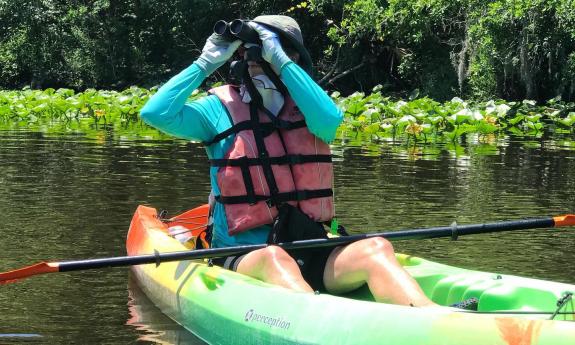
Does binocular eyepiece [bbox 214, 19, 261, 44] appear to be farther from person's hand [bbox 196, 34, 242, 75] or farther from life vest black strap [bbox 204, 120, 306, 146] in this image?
life vest black strap [bbox 204, 120, 306, 146]

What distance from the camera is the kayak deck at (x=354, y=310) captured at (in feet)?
9.36

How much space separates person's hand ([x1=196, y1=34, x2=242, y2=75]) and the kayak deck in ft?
2.86

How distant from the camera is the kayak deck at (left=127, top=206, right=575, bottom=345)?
285 centimetres

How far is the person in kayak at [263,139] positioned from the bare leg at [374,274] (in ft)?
0.07

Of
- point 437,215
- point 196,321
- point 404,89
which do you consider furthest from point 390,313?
point 404,89

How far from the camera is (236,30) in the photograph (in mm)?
3811

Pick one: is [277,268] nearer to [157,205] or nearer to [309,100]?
[309,100]

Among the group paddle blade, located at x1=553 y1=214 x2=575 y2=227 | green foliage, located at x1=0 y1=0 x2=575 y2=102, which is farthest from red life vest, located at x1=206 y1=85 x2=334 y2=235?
green foliage, located at x1=0 y1=0 x2=575 y2=102

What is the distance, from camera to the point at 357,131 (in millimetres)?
14945

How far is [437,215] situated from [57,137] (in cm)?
754

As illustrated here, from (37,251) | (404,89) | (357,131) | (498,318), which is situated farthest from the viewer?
(404,89)

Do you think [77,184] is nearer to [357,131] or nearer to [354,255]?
[354,255]

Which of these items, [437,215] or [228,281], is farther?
[437,215]

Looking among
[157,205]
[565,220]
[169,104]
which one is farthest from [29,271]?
[157,205]
